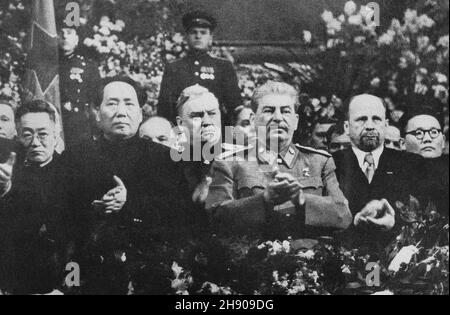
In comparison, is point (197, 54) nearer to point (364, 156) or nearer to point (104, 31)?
point (104, 31)

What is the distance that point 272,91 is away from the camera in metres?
3.50

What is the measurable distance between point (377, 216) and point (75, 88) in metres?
1.84

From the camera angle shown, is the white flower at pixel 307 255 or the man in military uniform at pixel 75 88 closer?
the man in military uniform at pixel 75 88

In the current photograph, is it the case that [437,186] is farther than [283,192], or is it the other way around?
[437,186]

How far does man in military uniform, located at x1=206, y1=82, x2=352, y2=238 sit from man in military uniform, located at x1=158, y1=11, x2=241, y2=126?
158mm

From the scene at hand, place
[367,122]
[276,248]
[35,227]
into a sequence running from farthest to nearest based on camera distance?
[367,122]
[276,248]
[35,227]

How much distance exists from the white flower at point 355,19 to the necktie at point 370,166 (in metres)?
0.76

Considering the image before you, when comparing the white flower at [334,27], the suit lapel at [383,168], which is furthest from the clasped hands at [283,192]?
the white flower at [334,27]

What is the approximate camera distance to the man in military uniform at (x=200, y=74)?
3443mm

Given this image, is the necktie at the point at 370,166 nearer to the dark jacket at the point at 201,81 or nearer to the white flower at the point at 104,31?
the dark jacket at the point at 201,81

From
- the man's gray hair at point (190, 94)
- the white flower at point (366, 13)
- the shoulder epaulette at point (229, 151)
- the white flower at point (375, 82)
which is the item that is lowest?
the shoulder epaulette at point (229, 151)

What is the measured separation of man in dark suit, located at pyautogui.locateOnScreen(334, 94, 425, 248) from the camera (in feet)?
11.7

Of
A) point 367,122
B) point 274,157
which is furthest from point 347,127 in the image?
point 274,157

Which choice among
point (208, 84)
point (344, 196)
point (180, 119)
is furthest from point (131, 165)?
point (344, 196)
